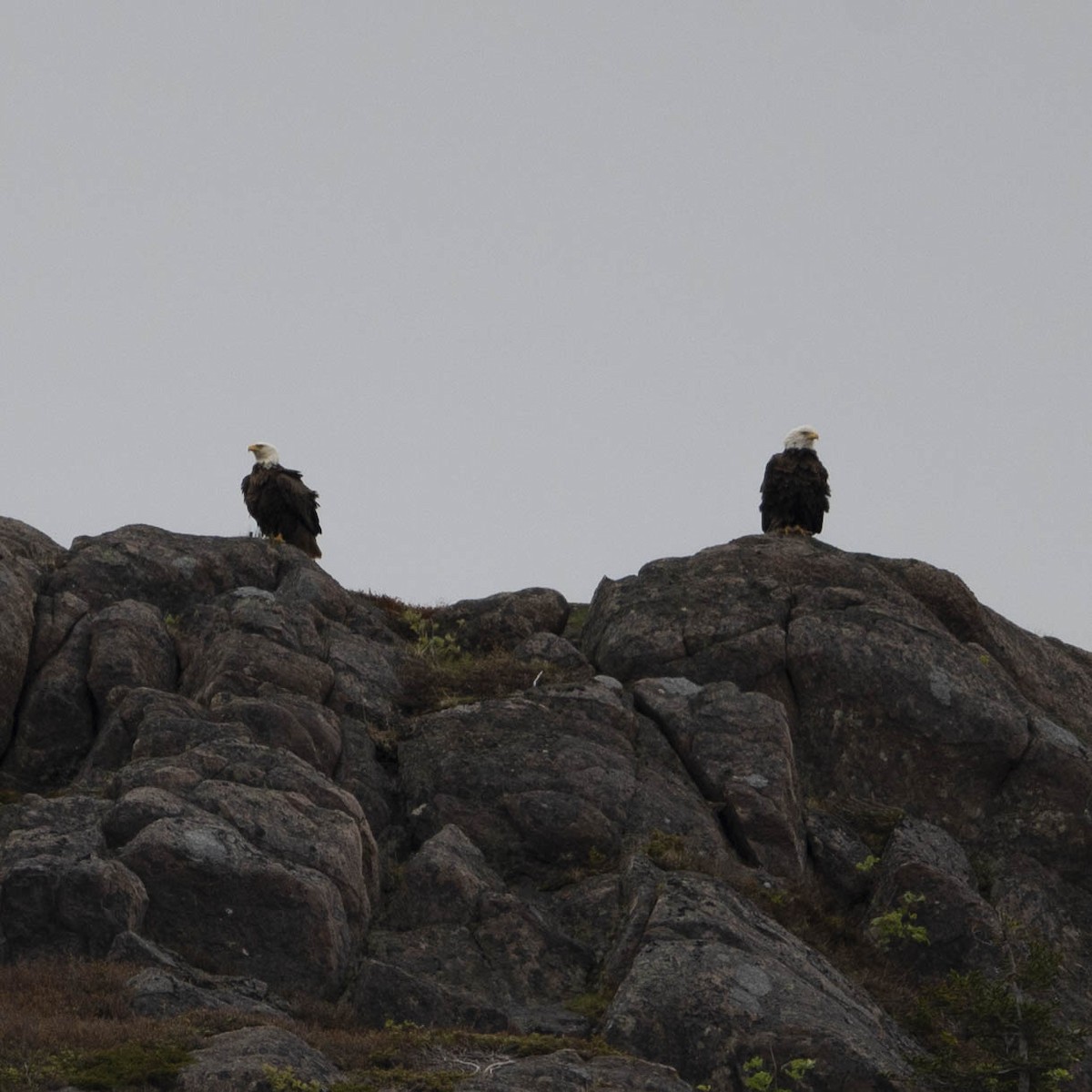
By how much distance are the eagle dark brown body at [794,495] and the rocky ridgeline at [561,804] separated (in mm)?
2505

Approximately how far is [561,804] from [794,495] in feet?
35.8

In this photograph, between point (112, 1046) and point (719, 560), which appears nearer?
point (112, 1046)

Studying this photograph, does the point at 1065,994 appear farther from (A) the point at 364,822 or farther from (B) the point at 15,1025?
(B) the point at 15,1025

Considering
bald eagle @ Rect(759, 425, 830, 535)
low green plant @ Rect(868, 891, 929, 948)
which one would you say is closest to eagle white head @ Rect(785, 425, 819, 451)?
bald eagle @ Rect(759, 425, 830, 535)

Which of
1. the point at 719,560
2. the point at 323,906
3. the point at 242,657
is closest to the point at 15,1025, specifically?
the point at 323,906

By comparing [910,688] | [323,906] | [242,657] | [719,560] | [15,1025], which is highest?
[719,560]

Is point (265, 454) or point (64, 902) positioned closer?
point (64, 902)

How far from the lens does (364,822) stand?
17.7 m

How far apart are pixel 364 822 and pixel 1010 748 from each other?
9.25 m

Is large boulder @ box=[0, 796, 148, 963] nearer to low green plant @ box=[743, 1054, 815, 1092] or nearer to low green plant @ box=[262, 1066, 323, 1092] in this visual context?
low green plant @ box=[262, 1066, 323, 1092]

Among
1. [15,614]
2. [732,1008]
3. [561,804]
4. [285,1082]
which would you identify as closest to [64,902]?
[285,1082]

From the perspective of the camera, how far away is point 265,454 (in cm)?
2930

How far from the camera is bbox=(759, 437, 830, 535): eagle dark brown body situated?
28.2 m

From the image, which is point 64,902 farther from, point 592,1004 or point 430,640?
point 430,640
